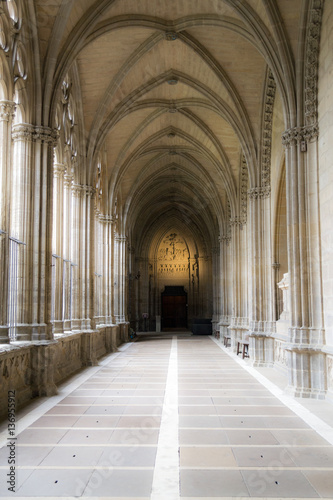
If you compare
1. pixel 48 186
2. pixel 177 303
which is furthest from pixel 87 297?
pixel 177 303

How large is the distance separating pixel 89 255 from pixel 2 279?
6690 millimetres

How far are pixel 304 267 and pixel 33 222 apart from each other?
582cm

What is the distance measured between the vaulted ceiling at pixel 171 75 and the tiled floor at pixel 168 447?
6433 millimetres

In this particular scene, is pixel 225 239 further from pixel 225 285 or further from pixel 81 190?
pixel 81 190

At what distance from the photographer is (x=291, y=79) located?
34.9 feet

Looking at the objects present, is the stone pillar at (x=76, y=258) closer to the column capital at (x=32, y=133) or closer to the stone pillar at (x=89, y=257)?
the stone pillar at (x=89, y=257)

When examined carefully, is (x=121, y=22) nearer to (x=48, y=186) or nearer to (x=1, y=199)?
(x=48, y=186)

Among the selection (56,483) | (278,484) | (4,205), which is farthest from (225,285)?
(56,483)

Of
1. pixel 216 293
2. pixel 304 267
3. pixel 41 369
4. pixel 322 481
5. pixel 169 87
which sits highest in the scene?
pixel 169 87

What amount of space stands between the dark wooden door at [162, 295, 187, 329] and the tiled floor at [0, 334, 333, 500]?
30603mm

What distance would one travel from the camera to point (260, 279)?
15.3 meters

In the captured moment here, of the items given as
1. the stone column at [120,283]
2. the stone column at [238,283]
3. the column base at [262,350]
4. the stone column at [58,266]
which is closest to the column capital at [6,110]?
the stone column at [58,266]

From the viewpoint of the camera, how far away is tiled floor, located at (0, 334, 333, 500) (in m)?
4.66

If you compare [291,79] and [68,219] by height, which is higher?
[291,79]
